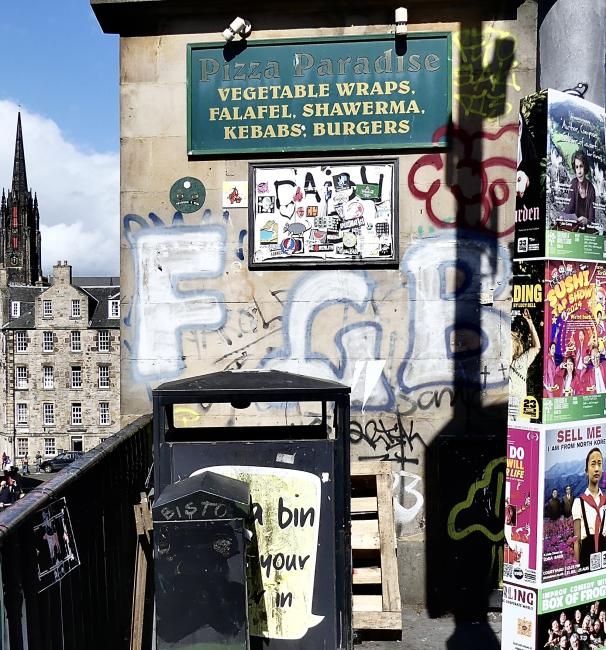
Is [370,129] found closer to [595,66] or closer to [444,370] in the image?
[444,370]

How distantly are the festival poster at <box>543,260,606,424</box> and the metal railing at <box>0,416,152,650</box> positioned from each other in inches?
100

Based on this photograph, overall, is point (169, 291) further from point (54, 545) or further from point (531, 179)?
point (531, 179)

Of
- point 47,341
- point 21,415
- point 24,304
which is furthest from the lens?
point 24,304

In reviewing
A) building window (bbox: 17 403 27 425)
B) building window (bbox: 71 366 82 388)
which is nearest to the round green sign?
building window (bbox: 71 366 82 388)

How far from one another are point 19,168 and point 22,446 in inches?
2424

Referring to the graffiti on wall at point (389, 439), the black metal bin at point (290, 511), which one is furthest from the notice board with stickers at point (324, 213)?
the black metal bin at point (290, 511)

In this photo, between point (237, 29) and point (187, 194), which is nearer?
point (237, 29)

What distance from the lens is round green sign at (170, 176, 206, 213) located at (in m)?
7.19

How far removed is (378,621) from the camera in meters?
5.84

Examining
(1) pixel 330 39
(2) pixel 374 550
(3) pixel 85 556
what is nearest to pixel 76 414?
(1) pixel 330 39

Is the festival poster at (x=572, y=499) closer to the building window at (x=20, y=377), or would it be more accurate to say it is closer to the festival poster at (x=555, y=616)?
the festival poster at (x=555, y=616)

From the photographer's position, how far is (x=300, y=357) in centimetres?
716

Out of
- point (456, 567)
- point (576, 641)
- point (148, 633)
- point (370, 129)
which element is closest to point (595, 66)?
point (370, 129)

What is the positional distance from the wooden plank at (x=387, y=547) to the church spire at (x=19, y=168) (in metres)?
117
